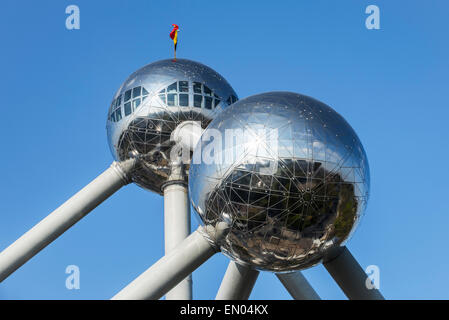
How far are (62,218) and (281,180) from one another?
6510mm

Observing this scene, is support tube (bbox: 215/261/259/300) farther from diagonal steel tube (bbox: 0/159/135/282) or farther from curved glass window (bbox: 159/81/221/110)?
curved glass window (bbox: 159/81/221/110)

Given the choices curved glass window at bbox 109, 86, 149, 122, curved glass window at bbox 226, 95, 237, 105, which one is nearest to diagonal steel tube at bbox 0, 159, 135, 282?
curved glass window at bbox 109, 86, 149, 122

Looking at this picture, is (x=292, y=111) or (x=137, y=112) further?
(x=137, y=112)

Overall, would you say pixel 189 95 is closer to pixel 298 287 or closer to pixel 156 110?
pixel 156 110

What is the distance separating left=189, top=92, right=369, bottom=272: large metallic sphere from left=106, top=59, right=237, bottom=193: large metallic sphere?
373 cm

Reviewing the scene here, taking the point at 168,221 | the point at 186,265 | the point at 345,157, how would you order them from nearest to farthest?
the point at 345,157
the point at 186,265
the point at 168,221

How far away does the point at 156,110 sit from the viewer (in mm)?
13844

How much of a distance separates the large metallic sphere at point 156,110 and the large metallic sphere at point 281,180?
3731 mm

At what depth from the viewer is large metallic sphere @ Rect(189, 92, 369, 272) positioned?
9.34 meters
